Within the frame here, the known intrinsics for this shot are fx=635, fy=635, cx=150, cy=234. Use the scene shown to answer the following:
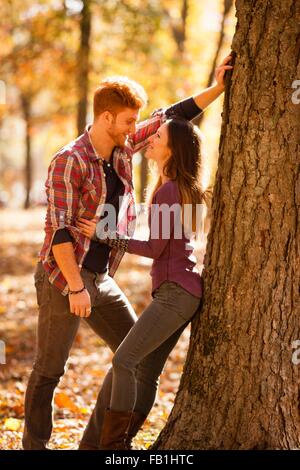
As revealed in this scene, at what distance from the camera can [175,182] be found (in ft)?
12.4

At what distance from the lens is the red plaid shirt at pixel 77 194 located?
12.5 feet

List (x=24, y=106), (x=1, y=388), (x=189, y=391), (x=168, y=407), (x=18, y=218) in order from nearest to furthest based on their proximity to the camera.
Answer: (x=189, y=391)
(x=168, y=407)
(x=1, y=388)
(x=18, y=218)
(x=24, y=106)

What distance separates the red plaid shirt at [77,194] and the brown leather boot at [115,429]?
799 millimetres

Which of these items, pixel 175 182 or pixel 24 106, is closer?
pixel 175 182

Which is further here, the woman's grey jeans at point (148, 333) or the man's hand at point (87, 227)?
the man's hand at point (87, 227)

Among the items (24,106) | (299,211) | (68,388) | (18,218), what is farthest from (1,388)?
(24,106)

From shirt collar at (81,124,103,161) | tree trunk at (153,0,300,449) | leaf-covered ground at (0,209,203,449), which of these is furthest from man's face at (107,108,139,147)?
leaf-covered ground at (0,209,203,449)

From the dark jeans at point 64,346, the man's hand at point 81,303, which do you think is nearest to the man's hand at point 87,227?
the dark jeans at point 64,346

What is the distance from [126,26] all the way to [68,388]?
8.60 meters

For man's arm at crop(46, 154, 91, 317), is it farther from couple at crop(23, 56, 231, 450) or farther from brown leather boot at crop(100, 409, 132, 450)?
brown leather boot at crop(100, 409, 132, 450)

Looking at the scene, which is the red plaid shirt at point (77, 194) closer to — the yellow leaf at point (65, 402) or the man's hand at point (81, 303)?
the man's hand at point (81, 303)

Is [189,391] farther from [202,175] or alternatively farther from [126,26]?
[126,26]

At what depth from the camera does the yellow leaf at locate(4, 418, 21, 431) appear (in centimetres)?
509

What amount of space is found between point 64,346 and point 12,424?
1519mm
